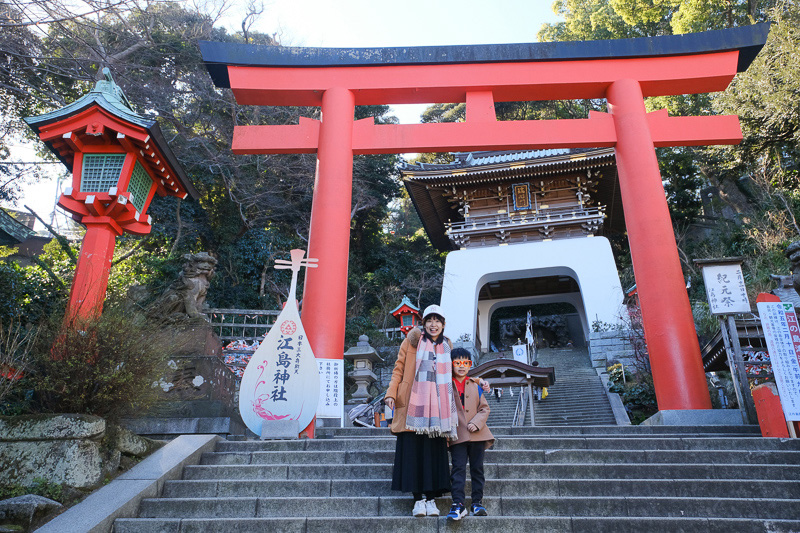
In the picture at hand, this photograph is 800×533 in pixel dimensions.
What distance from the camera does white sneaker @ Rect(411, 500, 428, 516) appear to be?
3.12 metres

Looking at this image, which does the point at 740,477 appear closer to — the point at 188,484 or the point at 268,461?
the point at 268,461

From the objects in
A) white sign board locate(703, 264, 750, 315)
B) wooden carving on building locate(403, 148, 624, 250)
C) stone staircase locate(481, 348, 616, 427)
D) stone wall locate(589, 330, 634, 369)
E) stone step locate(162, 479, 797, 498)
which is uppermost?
wooden carving on building locate(403, 148, 624, 250)

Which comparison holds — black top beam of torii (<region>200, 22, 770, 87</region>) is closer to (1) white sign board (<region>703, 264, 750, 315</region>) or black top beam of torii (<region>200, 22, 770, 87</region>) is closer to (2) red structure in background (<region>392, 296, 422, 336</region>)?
(1) white sign board (<region>703, 264, 750, 315</region>)

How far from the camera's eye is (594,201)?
17.2 m

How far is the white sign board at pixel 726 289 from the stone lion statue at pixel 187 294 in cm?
590

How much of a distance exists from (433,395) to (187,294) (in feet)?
15.3

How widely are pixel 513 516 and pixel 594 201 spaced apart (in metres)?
15.6

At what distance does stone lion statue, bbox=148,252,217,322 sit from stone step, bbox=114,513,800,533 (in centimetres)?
355

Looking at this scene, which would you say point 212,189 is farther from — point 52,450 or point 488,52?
point 52,450

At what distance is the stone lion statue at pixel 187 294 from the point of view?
21.8ft

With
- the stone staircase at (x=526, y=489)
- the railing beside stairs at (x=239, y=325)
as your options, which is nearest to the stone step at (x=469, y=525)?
the stone staircase at (x=526, y=489)

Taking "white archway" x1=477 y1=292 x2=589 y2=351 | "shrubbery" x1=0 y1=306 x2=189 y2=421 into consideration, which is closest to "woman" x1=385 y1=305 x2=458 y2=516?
"shrubbery" x1=0 y1=306 x2=189 y2=421

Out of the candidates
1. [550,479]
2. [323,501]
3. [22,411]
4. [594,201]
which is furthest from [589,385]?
[22,411]

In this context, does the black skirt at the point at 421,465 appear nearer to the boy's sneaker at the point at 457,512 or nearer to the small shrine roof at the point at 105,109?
the boy's sneaker at the point at 457,512
